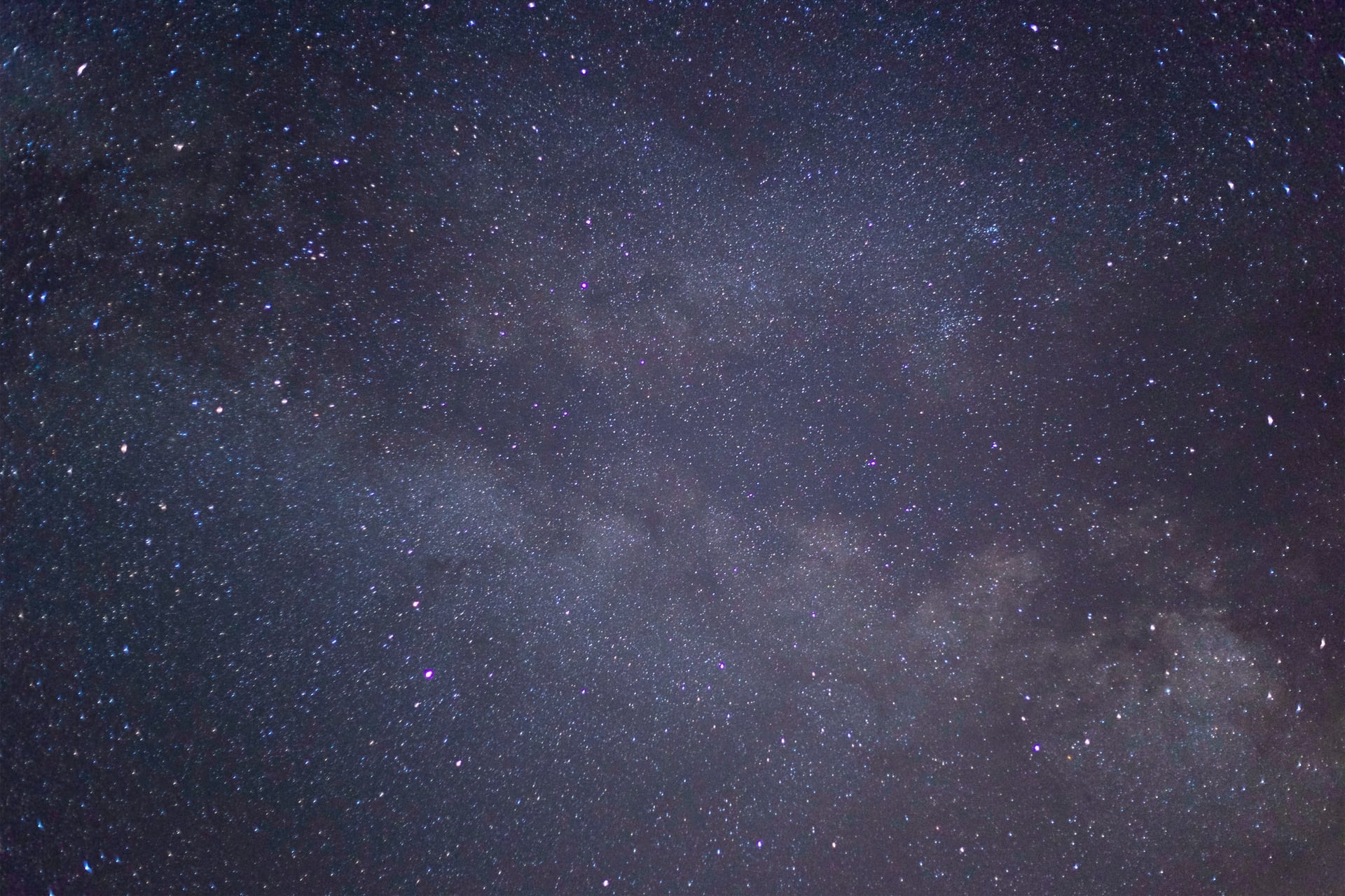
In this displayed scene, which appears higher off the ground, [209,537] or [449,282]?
[449,282]

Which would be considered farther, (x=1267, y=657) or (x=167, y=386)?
(x=1267, y=657)

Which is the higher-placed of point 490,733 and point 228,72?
point 228,72

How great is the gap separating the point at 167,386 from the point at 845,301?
1.34 meters

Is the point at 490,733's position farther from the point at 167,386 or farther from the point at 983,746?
the point at 983,746

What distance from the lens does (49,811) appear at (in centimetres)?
102

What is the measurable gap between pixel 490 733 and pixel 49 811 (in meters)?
0.76

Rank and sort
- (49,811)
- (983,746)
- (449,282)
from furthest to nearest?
(983,746) → (449,282) → (49,811)

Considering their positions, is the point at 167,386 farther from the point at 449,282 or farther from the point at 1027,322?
the point at 1027,322

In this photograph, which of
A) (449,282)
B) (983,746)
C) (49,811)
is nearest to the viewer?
(49,811)

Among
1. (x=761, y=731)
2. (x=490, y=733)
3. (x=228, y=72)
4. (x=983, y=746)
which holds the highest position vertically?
(x=228, y=72)

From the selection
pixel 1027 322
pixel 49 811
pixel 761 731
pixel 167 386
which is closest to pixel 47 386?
pixel 167 386

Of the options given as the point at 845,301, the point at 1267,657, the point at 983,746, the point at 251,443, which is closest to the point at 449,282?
the point at 251,443

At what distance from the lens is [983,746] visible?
1239mm

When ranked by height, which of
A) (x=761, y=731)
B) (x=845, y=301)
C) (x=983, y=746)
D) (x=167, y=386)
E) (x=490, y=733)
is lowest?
(x=490, y=733)
